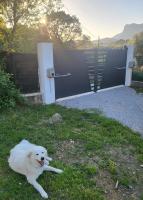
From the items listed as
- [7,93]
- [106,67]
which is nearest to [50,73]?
[7,93]

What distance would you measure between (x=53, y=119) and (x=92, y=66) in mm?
3548

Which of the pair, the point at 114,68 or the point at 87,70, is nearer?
the point at 87,70

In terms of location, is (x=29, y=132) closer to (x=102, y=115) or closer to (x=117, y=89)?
(x=102, y=115)

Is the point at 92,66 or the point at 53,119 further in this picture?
the point at 92,66

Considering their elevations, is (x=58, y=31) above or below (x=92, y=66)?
above

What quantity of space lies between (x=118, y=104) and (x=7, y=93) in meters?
3.20

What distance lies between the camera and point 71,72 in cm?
755

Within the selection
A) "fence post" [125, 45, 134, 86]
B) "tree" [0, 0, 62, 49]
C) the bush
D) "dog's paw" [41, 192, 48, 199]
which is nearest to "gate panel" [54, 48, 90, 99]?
the bush

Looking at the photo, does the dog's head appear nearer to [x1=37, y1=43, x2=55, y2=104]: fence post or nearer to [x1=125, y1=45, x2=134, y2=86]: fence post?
[x1=37, y1=43, x2=55, y2=104]: fence post

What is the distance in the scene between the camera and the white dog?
9.44 ft

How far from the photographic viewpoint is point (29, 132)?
14.9 feet

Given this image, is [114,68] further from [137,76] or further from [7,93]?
[7,93]

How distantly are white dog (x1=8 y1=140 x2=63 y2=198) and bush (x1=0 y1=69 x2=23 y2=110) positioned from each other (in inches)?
107

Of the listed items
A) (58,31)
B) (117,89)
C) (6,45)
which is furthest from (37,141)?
(58,31)
